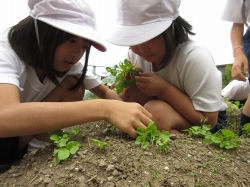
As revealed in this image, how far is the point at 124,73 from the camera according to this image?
1.46 m

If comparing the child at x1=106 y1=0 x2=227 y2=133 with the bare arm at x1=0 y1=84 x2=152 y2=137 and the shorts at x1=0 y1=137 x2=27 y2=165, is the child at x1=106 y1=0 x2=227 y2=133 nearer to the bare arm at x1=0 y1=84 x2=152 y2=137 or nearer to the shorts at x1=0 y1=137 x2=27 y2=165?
the bare arm at x1=0 y1=84 x2=152 y2=137

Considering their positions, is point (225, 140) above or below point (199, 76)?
below

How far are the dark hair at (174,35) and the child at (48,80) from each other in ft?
1.22

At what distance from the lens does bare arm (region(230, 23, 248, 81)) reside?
4.84 ft

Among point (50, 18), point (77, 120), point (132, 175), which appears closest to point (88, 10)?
point (50, 18)

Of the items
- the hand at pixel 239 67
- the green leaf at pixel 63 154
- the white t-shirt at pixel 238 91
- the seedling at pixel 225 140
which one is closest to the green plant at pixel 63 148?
the green leaf at pixel 63 154

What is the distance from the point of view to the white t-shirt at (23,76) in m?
1.05

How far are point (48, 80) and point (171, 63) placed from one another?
73cm

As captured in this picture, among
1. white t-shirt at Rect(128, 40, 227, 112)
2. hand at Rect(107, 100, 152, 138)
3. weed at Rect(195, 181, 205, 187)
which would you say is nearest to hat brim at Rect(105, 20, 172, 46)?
white t-shirt at Rect(128, 40, 227, 112)

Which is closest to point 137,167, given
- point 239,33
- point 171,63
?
point 171,63

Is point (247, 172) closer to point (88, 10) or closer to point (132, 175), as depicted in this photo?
point (132, 175)

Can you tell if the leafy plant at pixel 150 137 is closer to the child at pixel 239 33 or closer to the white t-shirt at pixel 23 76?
the white t-shirt at pixel 23 76

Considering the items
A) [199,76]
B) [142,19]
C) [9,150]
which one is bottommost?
[9,150]

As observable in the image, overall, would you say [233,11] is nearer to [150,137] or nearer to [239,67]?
[239,67]
